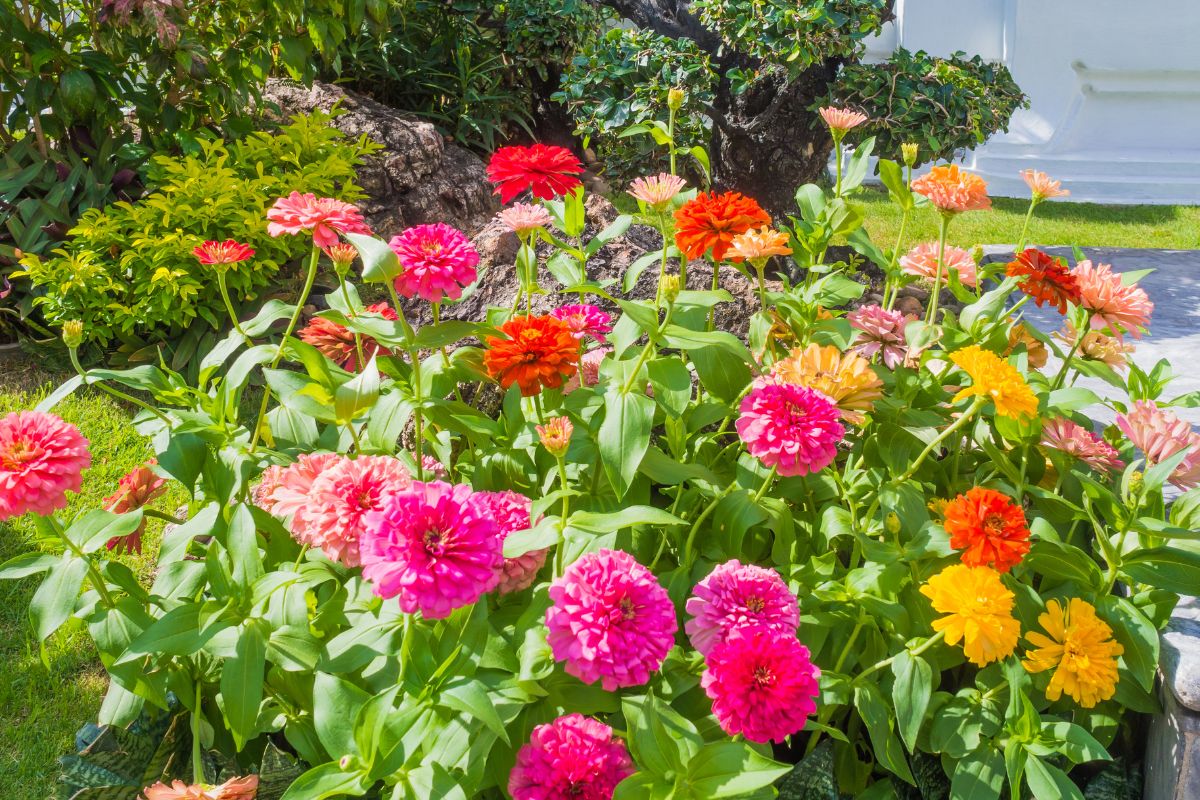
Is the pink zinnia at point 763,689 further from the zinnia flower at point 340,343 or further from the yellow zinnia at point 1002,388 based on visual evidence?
the zinnia flower at point 340,343

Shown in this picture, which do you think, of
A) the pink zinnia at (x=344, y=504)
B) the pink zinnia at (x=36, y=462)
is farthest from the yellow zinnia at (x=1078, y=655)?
the pink zinnia at (x=36, y=462)

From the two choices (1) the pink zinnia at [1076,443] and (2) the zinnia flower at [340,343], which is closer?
(1) the pink zinnia at [1076,443]

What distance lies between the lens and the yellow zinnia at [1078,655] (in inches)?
52.2

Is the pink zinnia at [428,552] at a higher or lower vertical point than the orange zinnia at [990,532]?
higher

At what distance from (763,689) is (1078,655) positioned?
1.70 ft

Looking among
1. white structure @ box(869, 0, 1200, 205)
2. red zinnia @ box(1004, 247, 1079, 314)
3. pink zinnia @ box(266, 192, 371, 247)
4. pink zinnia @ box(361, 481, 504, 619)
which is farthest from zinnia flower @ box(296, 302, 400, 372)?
white structure @ box(869, 0, 1200, 205)

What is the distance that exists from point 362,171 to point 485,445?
8.93ft

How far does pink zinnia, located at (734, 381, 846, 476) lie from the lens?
1.24m

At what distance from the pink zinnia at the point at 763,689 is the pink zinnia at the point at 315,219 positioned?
0.81 meters

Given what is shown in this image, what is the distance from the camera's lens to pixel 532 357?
52.4 inches

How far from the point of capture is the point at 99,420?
127 inches

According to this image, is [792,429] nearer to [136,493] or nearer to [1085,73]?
[136,493]

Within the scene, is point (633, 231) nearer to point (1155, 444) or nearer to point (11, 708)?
point (1155, 444)

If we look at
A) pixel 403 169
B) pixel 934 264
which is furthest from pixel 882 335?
pixel 403 169
